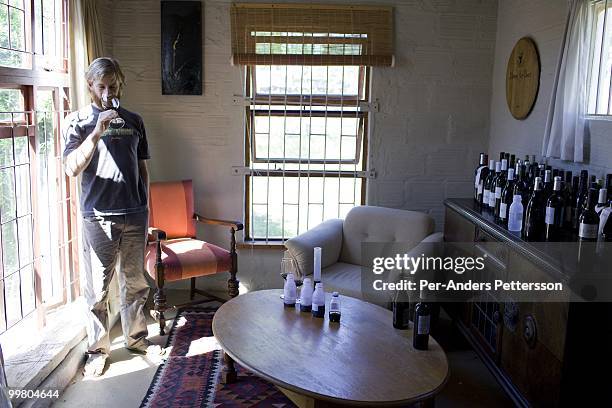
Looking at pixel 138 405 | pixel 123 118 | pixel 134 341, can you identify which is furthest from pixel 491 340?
pixel 123 118

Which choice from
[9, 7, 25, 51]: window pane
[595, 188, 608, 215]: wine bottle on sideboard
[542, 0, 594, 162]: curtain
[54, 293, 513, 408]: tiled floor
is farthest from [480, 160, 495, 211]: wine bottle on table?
[9, 7, 25, 51]: window pane

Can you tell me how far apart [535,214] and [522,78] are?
1.35m

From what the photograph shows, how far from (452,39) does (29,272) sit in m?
3.31

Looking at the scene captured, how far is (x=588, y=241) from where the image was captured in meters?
2.61

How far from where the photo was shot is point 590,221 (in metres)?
2.62

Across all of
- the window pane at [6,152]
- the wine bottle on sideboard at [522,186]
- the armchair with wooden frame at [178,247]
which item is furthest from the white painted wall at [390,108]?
the window pane at [6,152]

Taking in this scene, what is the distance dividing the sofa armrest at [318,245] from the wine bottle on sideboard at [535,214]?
1.40m

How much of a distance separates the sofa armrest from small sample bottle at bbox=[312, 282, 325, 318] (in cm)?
80

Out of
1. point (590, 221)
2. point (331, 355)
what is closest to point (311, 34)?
point (590, 221)

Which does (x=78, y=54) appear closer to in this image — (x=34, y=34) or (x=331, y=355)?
(x=34, y=34)

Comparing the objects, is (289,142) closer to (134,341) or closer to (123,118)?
(123,118)

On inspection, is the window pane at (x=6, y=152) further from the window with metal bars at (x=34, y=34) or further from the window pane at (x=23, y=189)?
the window with metal bars at (x=34, y=34)

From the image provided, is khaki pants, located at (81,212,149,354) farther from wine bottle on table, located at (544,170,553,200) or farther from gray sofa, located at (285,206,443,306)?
wine bottle on table, located at (544,170,553,200)

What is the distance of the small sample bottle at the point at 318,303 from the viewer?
9.77ft
